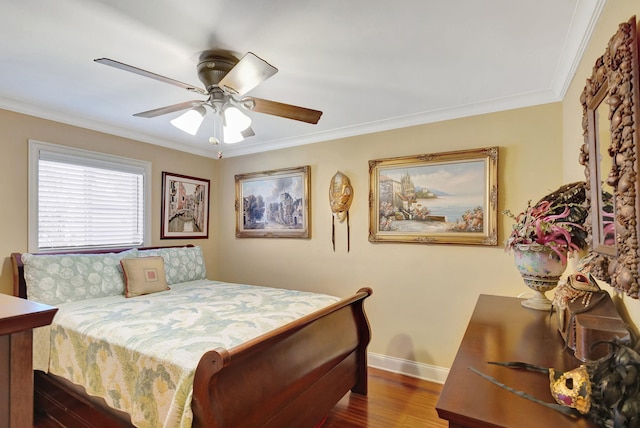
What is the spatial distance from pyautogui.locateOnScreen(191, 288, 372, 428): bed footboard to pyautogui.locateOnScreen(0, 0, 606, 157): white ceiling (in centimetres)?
157

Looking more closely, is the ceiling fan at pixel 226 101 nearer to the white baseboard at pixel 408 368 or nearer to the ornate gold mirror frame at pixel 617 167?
the ornate gold mirror frame at pixel 617 167

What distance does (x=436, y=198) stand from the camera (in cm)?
291

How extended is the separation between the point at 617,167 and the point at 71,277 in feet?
11.1

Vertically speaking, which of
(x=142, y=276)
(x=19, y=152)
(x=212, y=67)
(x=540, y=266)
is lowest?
(x=142, y=276)

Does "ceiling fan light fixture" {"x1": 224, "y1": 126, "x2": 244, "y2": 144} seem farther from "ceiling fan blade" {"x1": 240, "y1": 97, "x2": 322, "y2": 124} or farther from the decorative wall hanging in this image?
the decorative wall hanging

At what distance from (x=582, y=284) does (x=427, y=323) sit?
Result: 1908 mm

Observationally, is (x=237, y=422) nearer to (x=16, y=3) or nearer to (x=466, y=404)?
(x=466, y=404)

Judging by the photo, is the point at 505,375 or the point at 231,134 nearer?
the point at 505,375

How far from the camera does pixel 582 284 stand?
1.19 m

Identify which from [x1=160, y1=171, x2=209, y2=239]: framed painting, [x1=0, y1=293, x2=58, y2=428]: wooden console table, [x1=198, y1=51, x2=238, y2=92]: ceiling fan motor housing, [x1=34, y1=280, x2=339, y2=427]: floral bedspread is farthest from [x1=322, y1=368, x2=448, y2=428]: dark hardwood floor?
[x1=160, y1=171, x2=209, y2=239]: framed painting

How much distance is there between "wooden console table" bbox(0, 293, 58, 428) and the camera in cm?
82

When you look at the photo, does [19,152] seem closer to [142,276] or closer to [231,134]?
[142,276]

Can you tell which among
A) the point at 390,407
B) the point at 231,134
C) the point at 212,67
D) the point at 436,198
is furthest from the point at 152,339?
the point at 436,198

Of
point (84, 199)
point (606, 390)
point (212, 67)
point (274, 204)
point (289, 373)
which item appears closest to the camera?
point (606, 390)
